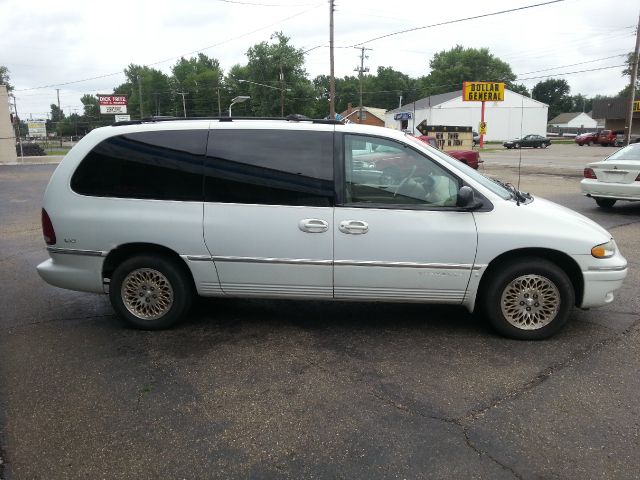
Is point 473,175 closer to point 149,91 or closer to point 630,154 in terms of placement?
point 630,154

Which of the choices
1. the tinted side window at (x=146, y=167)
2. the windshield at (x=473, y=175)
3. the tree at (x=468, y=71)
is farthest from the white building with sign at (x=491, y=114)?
the tinted side window at (x=146, y=167)

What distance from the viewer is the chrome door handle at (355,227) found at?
421 centimetres

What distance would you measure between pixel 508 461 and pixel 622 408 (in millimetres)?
1030

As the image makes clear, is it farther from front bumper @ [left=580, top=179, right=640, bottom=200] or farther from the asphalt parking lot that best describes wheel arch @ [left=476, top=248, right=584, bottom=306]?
front bumper @ [left=580, top=179, right=640, bottom=200]

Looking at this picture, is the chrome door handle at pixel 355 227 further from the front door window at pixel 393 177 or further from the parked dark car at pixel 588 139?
the parked dark car at pixel 588 139

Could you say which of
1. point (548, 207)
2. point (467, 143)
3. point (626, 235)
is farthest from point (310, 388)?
point (467, 143)

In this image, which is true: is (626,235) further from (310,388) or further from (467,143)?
(467,143)

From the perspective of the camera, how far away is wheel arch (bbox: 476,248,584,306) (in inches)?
167

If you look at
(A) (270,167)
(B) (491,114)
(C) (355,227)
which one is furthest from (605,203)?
(B) (491,114)

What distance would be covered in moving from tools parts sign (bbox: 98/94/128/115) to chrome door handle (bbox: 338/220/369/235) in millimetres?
46250

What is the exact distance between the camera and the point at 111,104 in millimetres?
46281

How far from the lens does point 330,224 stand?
4.24 metres

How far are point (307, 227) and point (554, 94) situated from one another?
145029 mm

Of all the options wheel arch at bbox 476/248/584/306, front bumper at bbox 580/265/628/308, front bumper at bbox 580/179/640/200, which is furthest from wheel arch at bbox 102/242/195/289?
front bumper at bbox 580/179/640/200
